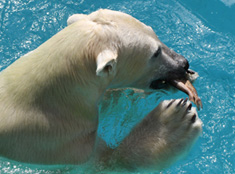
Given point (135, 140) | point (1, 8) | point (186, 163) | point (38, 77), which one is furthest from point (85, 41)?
point (1, 8)

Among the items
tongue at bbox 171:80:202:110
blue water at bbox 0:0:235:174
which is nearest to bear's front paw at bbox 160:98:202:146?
tongue at bbox 171:80:202:110

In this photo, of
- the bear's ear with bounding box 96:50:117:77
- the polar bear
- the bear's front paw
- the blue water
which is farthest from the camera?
the blue water

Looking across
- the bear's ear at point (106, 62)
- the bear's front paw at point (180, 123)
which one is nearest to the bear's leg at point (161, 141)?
the bear's front paw at point (180, 123)

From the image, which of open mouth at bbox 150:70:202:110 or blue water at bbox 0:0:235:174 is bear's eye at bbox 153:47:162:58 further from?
blue water at bbox 0:0:235:174

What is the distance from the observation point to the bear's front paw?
2998 millimetres

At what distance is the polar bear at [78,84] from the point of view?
2.53 meters

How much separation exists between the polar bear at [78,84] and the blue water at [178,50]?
9.8 inches

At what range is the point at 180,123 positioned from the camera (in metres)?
3.01

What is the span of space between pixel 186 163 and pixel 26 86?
2.01 m

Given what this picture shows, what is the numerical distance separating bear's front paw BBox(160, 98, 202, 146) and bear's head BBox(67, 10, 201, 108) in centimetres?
20

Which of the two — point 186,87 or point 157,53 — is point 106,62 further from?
point 186,87

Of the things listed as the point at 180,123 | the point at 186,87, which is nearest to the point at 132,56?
the point at 186,87

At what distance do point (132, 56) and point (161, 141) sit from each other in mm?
845

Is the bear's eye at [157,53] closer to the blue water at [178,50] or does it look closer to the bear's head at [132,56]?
the bear's head at [132,56]
